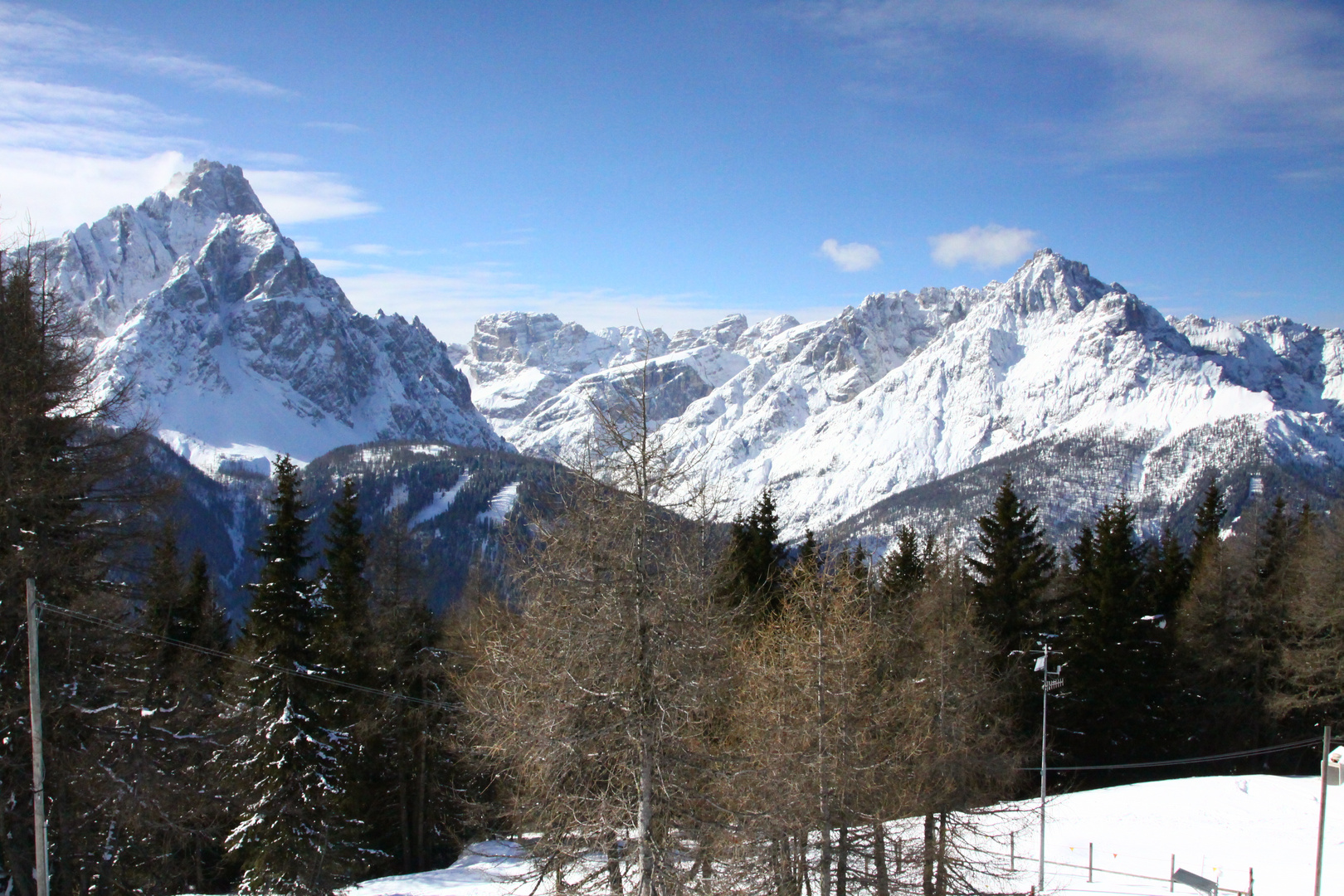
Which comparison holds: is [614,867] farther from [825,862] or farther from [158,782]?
[158,782]

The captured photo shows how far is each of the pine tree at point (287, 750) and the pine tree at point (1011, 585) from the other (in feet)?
72.6

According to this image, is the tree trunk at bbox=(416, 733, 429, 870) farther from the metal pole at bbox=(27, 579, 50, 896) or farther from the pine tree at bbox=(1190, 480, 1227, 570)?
the pine tree at bbox=(1190, 480, 1227, 570)

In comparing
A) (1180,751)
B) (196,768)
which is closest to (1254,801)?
(1180,751)

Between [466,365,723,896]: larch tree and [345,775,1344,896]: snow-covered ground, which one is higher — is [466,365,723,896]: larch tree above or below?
above

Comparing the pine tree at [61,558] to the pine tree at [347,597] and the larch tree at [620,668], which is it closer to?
the larch tree at [620,668]

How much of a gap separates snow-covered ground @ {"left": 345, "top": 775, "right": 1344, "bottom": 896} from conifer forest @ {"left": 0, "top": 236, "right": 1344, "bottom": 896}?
2.98 m

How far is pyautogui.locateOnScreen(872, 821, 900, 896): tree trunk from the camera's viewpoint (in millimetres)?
16172

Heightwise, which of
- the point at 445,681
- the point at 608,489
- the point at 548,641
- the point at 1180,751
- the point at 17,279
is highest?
the point at 17,279

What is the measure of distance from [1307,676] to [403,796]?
3445 cm

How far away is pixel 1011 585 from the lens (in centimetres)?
3375

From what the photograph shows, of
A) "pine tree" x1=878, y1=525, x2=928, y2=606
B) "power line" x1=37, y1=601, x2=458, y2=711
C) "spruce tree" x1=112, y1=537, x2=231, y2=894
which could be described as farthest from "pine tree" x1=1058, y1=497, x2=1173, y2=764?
"spruce tree" x1=112, y1=537, x2=231, y2=894

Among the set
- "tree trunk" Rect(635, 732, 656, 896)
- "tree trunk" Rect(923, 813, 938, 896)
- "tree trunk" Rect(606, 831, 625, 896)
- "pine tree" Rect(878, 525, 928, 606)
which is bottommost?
"tree trunk" Rect(923, 813, 938, 896)

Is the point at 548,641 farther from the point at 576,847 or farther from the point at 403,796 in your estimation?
the point at 403,796

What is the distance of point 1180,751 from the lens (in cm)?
4134
